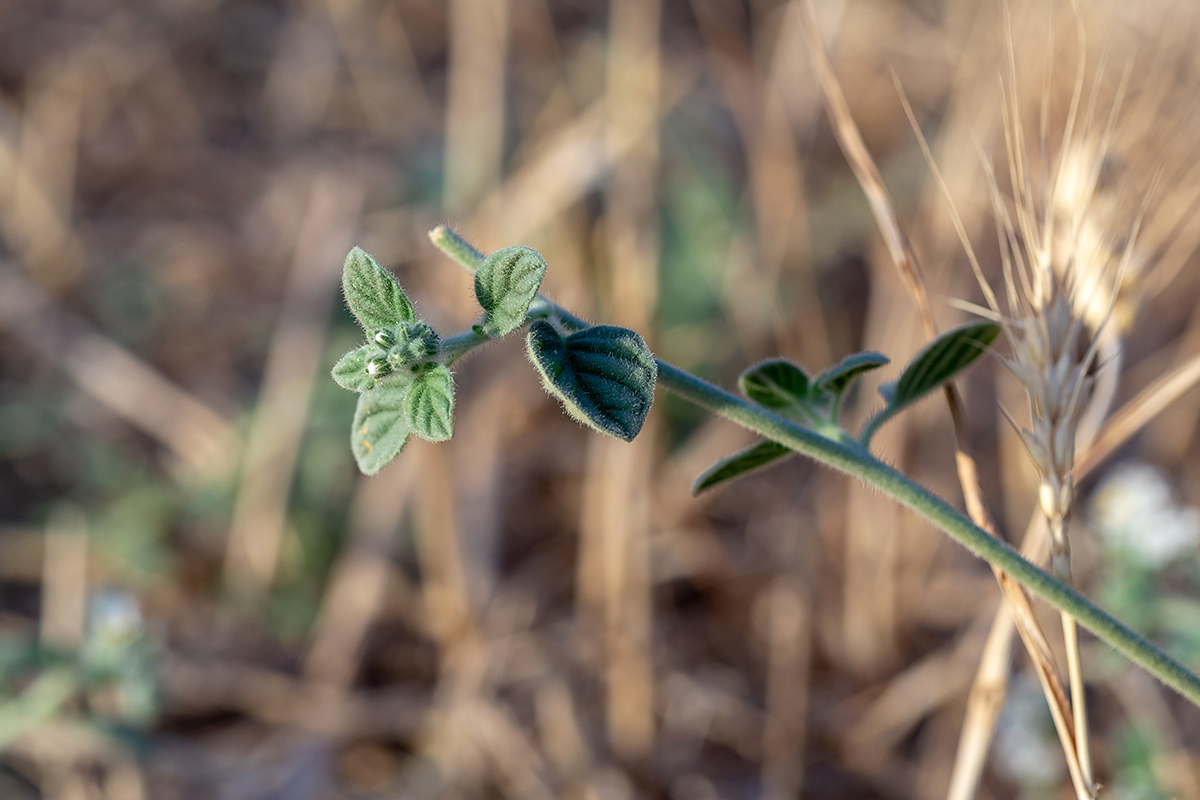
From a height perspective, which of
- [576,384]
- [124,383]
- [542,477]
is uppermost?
[124,383]

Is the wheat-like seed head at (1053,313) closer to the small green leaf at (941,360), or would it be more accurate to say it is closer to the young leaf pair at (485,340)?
the small green leaf at (941,360)

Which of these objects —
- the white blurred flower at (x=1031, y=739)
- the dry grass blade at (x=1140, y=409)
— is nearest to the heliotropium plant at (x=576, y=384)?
the dry grass blade at (x=1140, y=409)

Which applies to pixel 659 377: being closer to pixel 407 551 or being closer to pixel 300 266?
pixel 407 551

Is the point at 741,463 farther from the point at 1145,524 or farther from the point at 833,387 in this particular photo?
the point at 1145,524

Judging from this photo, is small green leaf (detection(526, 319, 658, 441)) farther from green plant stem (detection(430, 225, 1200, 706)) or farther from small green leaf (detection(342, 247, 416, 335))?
small green leaf (detection(342, 247, 416, 335))

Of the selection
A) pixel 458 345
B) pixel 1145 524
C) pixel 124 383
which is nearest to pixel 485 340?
pixel 458 345
